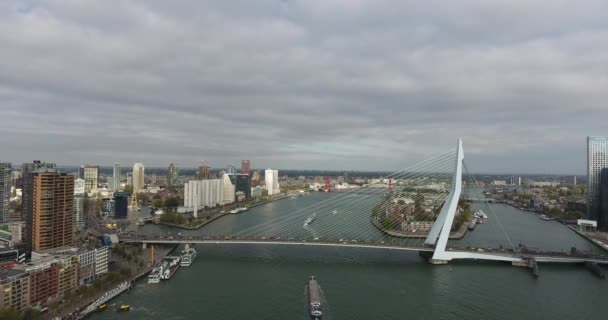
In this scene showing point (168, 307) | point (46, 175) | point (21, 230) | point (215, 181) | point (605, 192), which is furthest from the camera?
point (215, 181)

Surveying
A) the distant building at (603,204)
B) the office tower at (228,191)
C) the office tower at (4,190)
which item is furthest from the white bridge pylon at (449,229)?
the office tower at (228,191)

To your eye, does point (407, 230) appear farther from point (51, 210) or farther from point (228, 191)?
point (228, 191)

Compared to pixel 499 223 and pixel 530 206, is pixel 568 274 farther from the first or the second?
pixel 530 206

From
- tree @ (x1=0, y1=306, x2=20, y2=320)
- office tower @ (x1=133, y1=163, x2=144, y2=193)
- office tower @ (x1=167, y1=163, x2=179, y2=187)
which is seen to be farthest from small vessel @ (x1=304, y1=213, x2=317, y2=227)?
office tower @ (x1=167, y1=163, x2=179, y2=187)

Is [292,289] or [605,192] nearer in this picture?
[292,289]

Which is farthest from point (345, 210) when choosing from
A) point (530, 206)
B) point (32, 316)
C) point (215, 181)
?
point (32, 316)

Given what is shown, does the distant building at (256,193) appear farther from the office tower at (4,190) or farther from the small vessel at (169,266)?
the small vessel at (169,266)

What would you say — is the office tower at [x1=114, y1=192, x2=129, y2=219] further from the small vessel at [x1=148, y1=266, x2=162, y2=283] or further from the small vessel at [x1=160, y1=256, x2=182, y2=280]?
the small vessel at [x1=148, y1=266, x2=162, y2=283]
